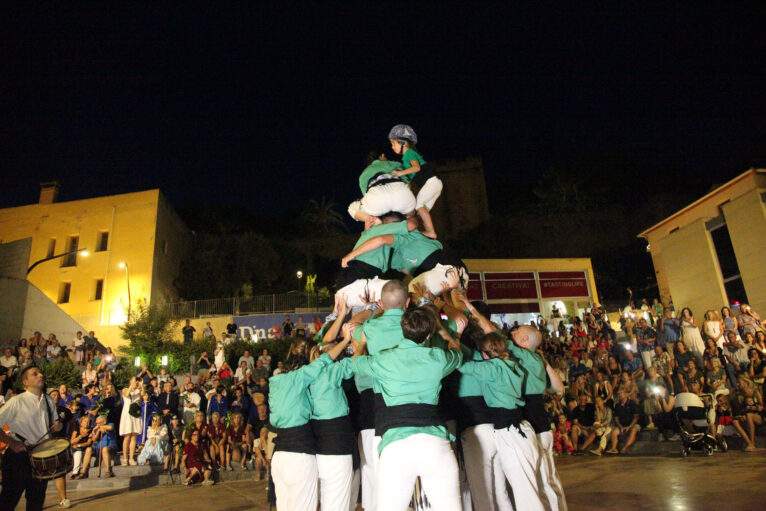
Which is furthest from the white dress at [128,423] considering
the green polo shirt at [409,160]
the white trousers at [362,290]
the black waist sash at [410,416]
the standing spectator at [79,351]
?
the black waist sash at [410,416]

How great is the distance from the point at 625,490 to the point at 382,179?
4.60 metres

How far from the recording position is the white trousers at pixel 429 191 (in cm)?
523

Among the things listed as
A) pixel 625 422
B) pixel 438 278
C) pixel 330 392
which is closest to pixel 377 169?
pixel 438 278

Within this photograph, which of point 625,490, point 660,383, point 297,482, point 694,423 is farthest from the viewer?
point 660,383

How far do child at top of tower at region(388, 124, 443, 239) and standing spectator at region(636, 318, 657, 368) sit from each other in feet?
33.0

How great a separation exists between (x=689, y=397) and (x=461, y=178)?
39293 mm

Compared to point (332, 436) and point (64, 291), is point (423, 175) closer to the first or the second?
point (332, 436)

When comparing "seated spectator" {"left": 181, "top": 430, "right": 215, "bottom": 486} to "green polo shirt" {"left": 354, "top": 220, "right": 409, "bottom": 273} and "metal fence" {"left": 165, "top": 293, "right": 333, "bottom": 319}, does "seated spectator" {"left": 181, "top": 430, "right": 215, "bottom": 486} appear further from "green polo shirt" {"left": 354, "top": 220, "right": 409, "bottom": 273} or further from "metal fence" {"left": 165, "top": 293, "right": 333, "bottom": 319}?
"metal fence" {"left": 165, "top": 293, "right": 333, "bottom": 319}

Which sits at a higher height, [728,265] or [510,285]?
[510,285]

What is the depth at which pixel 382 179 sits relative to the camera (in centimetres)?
504

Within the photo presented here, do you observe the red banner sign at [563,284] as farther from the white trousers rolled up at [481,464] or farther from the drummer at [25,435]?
the drummer at [25,435]

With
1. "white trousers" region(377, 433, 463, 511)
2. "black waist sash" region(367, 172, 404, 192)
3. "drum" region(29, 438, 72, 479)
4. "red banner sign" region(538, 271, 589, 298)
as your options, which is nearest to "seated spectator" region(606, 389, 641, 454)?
"black waist sash" region(367, 172, 404, 192)

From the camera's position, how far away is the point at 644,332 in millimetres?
13031

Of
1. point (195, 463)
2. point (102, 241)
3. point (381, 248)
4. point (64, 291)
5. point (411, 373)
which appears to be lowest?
point (195, 463)
